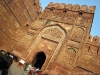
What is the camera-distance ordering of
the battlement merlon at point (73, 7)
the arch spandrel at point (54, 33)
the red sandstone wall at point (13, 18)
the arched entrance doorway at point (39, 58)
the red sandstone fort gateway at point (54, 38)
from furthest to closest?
the battlement merlon at point (73, 7)
the arch spandrel at point (54, 33)
the arched entrance doorway at point (39, 58)
the red sandstone wall at point (13, 18)
the red sandstone fort gateway at point (54, 38)

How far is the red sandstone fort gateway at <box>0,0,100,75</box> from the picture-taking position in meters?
7.12

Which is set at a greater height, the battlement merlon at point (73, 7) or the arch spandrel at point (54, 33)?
the battlement merlon at point (73, 7)

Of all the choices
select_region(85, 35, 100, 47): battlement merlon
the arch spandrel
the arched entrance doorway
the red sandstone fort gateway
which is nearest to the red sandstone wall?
the red sandstone fort gateway

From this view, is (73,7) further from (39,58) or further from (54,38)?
(39,58)

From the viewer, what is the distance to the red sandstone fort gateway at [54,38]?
7125 mm

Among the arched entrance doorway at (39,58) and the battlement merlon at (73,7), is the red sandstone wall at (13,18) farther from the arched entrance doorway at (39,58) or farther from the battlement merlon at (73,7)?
the arched entrance doorway at (39,58)

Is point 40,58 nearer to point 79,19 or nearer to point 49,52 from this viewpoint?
point 49,52

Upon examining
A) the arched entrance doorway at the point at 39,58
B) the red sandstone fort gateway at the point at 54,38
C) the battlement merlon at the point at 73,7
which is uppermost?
the battlement merlon at the point at 73,7

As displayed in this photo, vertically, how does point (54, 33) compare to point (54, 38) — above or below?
above

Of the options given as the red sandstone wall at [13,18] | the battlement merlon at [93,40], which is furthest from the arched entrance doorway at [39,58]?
the battlement merlon at [93,40]

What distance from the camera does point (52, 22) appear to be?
31.7 ft

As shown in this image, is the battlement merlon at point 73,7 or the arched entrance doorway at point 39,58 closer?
the arched entrance doorway at point 39,58

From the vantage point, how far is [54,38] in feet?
28.3

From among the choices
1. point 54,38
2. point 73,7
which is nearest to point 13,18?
point 54,38
